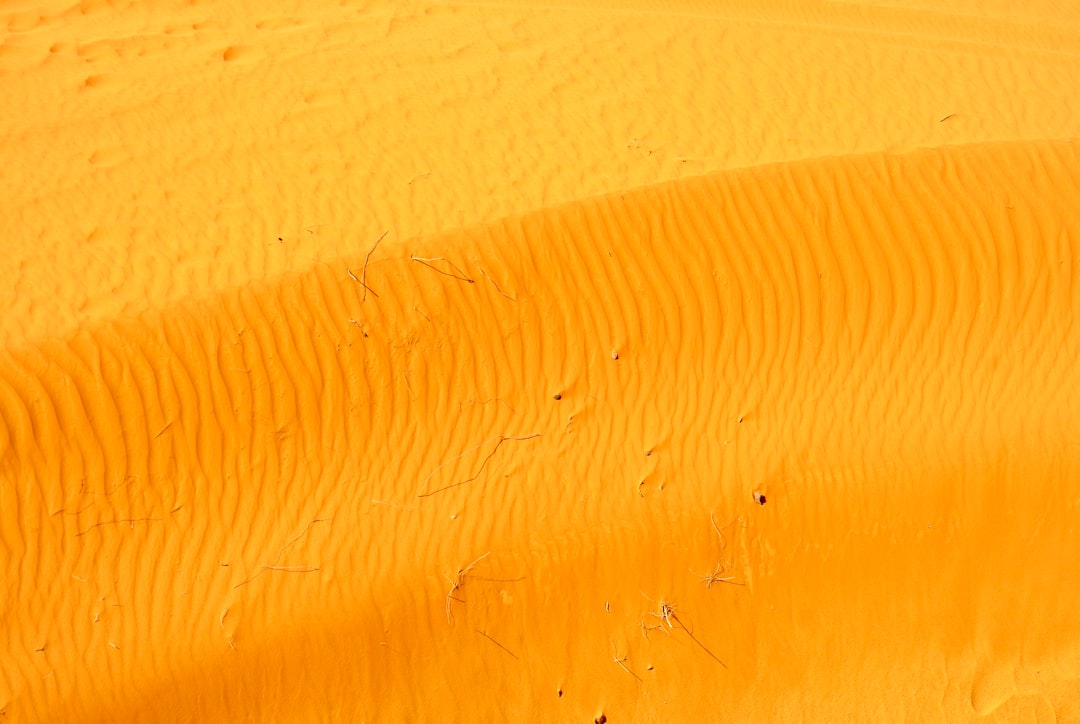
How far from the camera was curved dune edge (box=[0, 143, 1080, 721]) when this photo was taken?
15.6ft

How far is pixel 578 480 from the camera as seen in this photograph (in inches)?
203

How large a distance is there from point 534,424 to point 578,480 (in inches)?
19.4

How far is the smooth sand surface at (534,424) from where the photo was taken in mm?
4801

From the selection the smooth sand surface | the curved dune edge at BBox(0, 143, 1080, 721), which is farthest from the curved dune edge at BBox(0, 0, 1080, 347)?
the curved dune edge at BBox(0, 143, 1080, 721)

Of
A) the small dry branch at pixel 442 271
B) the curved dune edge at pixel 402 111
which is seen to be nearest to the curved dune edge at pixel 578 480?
the small dry branch at pixel 442 271

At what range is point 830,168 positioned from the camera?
5.90 meters

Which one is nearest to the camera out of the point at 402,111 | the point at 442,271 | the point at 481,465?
the point at 481,465

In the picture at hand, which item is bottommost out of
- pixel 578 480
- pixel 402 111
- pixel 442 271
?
pixel 578 480

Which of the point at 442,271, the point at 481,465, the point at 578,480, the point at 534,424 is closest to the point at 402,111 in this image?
the point at 442,271

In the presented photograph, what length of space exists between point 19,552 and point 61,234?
235 cm

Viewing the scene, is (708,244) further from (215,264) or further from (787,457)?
(215,264)

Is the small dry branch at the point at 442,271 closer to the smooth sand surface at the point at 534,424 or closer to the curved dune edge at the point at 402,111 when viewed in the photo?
the smooth sand surface at the point at 534,424

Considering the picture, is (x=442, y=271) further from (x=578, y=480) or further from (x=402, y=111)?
(x=402, y=111)

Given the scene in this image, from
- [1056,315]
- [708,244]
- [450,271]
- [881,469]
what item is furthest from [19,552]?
[1056,315]
